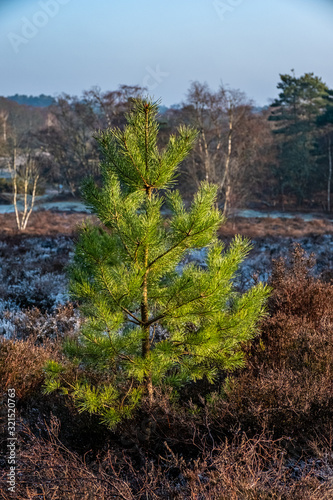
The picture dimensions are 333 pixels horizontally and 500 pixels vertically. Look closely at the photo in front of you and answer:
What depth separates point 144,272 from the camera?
3.32 meters

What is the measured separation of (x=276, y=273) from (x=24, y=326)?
14.8 ft

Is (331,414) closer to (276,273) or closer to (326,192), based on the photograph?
(276,273)

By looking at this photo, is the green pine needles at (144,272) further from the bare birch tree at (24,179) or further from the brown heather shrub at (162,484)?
the bare birch tree at (24,179)

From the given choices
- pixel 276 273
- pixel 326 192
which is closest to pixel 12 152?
pixel 276 273

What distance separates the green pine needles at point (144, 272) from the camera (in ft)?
10.7

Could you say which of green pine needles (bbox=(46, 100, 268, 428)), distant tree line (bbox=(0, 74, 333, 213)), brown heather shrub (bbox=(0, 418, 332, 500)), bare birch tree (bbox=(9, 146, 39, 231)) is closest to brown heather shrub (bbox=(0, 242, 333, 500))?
brown heather shrub (bbox=(0, 418, 332, 500))

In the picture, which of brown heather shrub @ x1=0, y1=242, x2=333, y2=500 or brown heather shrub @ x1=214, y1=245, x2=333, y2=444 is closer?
brown heather shrub @ x1=0, y1=242, x2=333, y2=500

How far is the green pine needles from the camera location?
3.28 m

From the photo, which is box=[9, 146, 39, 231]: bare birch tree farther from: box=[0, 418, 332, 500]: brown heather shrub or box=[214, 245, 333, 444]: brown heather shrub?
box=[0, 418, 332, 500]: brown heather shrub

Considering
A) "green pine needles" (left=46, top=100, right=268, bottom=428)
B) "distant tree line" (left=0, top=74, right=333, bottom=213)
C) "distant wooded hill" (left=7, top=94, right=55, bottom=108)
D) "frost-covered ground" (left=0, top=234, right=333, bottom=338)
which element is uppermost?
"distant wooded hill" (left=7, top=94, right=55, bottom=108)

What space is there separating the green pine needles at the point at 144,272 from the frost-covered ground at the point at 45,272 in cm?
133

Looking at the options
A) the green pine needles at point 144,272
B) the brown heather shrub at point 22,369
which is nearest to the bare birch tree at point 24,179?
the brown heather shrub at point 22,369

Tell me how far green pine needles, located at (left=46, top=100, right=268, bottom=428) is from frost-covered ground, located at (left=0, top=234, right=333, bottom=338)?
4.37 ft

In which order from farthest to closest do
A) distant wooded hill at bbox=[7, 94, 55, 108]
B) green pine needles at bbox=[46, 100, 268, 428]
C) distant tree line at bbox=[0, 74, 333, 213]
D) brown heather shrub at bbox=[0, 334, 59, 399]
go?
distant wooded hill at bbox=[7, 94, 55, 108]
distant tree line at bbox=[0, 74, 333, 213]
brown heather shrub at bbox=[0, 334, 59, 399]
green pine needles at bbox=[46, 100, 268, 428]
